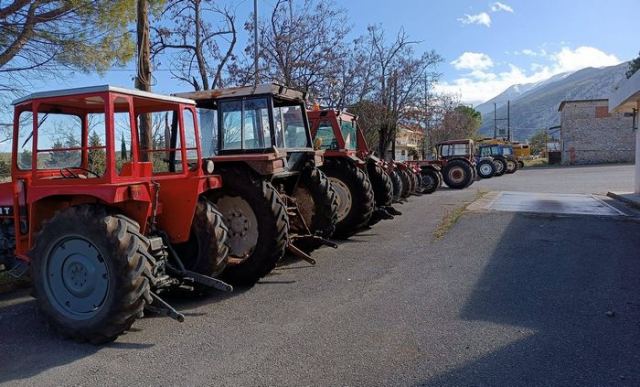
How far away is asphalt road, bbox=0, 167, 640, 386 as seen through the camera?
4.05 metres

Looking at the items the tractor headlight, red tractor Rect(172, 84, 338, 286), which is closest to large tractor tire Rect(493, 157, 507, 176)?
red tractor Rect(172, 84, 338, 286)

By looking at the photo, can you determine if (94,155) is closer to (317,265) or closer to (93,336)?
(93,336)

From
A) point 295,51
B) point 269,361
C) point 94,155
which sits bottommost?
point 269,361

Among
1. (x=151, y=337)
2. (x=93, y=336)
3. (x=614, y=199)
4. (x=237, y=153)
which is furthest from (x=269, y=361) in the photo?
(x=614, y=199)

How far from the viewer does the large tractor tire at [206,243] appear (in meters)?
5.73

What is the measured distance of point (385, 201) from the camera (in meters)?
12.3

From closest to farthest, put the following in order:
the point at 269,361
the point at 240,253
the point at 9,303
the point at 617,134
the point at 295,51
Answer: the point at 269,361 < the point at 9,303 < the point at 240,253 < the point at 295,51 < the point at 617,134

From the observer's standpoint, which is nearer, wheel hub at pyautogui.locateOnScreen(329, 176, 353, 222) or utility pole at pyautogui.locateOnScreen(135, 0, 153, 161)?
utility pole at pyautogui.locateOnScreen(135, 0, 153, 161)

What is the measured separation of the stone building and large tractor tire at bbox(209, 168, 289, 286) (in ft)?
168

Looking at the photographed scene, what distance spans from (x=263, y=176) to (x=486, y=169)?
93.3 ft

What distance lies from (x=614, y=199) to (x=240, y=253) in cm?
1510

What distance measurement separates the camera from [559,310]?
217 inches

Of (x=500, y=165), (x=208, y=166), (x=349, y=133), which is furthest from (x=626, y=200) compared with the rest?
(x=500, y=165)

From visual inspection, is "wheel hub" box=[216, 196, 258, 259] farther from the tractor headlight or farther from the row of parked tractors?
the tractor headlight
